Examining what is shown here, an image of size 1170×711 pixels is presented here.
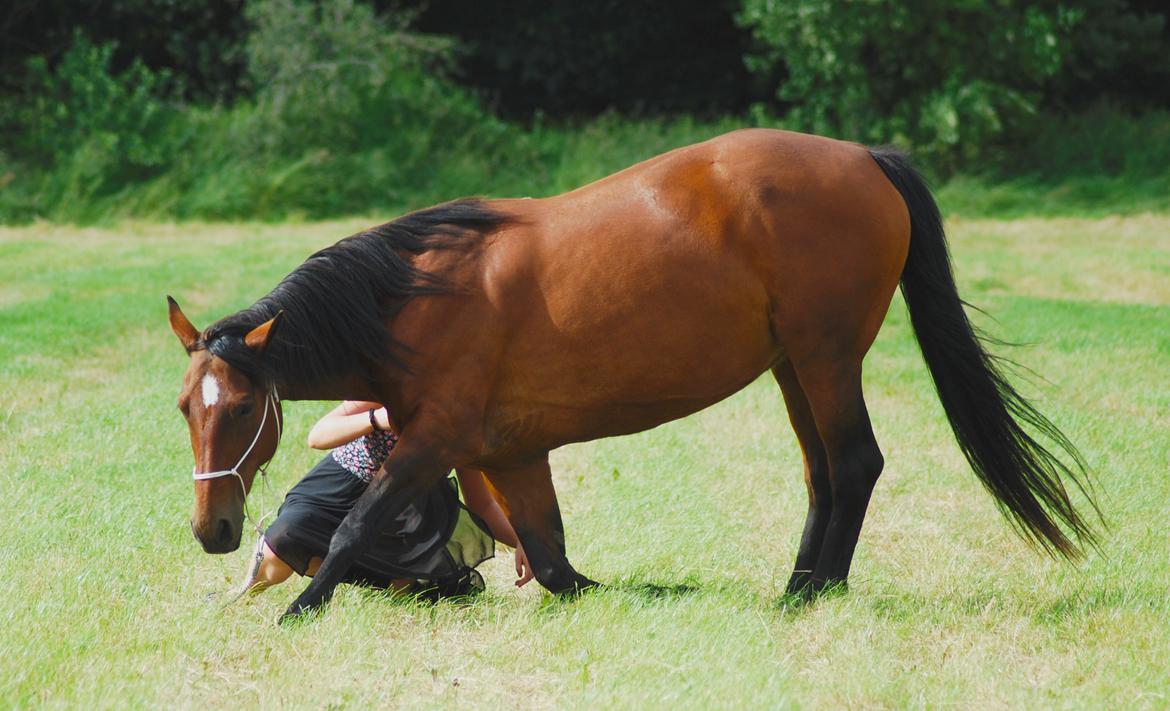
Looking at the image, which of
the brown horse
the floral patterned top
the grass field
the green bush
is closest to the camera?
the grass field

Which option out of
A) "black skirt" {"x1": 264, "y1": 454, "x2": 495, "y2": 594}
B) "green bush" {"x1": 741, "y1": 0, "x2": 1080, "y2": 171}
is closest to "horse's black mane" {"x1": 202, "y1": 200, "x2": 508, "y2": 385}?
"black skirt" {"x1": 264, "y1": 454, "x2": 495, "y2": 594}

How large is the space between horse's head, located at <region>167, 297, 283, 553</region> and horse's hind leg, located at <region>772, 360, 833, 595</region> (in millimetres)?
1863

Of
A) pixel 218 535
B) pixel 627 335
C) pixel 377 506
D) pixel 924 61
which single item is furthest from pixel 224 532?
pixel 924 61

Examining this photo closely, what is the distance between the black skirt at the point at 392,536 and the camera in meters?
4.66

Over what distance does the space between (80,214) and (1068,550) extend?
14.9 meters

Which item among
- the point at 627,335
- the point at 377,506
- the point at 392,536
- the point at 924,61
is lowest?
the point at 924,61

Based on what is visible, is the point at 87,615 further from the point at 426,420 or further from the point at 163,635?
the point at 426,420

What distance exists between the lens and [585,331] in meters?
4.40

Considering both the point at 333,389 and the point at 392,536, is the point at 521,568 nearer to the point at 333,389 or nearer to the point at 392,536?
the point at 392,536

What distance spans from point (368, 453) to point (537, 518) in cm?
66

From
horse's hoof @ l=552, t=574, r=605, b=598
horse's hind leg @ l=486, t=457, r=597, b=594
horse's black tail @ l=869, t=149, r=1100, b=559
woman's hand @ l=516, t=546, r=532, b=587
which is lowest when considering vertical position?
woman's hand @ l=516, t=546, r=532, b=587

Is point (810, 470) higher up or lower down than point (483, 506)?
higher up

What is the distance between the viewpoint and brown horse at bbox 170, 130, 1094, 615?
4273 millimetres

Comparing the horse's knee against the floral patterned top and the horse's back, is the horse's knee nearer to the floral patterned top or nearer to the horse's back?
the horse's back
